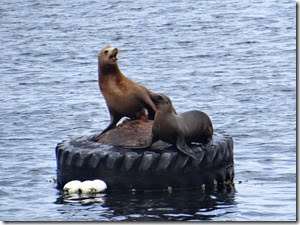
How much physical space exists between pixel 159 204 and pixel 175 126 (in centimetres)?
94

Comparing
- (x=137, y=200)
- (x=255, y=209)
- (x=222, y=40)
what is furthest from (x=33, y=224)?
(x=222, y=40)

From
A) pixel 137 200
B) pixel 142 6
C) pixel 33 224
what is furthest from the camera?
pixel 142 6

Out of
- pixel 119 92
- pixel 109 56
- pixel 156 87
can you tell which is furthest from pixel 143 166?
pixel 156 87

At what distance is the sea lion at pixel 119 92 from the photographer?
15.8 m

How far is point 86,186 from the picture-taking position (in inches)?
607

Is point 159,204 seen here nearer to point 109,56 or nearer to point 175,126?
point 175,126

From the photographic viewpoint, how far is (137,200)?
15.0 meters

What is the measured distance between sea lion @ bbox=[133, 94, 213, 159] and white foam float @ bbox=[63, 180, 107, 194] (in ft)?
2.32

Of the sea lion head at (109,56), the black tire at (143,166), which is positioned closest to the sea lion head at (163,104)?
the black tire at (143,166)

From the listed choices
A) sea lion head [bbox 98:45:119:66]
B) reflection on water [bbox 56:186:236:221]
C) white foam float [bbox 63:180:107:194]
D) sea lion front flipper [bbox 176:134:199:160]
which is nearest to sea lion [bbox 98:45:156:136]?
sea lion head [bbox 98:45:119:66]

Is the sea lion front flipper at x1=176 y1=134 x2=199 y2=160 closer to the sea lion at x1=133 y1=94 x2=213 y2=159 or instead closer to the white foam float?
the sea lion at x1=133 y1=94 x2=213 y2=159

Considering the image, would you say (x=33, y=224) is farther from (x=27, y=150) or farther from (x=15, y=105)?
(x=15, y=105)

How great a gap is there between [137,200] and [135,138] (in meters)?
0.92

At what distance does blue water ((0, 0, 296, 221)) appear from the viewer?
589 inches
